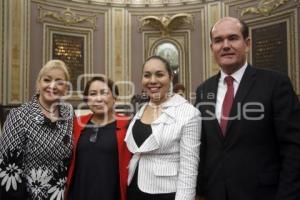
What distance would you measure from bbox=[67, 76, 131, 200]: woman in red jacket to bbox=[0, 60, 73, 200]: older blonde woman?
0.08 m

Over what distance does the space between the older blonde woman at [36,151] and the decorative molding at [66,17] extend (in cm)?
853

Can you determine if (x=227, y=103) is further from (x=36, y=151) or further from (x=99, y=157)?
(x=36, y=151)

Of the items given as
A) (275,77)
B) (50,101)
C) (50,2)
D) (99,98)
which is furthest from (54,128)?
(50,2)

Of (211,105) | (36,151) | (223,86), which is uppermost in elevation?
(223,86)

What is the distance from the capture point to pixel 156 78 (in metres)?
2.14

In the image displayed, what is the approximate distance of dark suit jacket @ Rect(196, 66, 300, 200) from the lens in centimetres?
173

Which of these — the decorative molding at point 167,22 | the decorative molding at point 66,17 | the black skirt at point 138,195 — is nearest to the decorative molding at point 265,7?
the decorative molding at point 167,22

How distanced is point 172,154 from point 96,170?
58 cm

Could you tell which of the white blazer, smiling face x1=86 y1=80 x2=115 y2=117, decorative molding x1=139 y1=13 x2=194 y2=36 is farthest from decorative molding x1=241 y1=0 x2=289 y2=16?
the white blazer

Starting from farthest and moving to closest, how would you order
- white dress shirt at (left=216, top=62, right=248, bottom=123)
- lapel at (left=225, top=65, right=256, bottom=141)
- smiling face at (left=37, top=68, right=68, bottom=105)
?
1. smiling face at (left=37, top=68, right=68, bottom=105)
2. white dress shirt at (left=216, top=62, right=248, bottom=123)
3. lapel at (left=225, top=65, right=256, bottom=141)

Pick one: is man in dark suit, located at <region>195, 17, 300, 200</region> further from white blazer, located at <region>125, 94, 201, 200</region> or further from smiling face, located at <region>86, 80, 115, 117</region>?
smiling face, located at <region>86, 80, 115, 117</region>

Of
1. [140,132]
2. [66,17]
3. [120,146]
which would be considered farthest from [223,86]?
[66,17]

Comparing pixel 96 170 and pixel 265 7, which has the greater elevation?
pixel 265 7

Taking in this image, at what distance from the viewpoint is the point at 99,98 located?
2480mm
